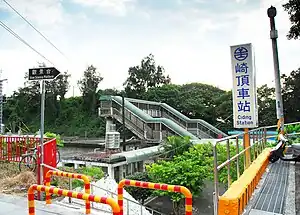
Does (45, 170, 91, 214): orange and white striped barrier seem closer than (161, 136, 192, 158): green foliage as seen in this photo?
Yes

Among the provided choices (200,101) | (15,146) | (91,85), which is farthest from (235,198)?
(91,85)

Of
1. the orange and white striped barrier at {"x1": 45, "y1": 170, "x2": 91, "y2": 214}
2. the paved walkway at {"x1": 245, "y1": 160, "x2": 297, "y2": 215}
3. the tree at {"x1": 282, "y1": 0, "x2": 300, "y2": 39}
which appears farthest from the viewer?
the tree at {"x1": 282, "y1": 0, "x2": 300, "y2": 39}

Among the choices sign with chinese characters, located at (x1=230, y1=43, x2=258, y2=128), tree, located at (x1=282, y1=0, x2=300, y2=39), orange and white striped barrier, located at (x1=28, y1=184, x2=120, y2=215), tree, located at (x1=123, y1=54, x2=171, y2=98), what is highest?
tree, located at (x1=123, y1=54, x2=171, y2=98)

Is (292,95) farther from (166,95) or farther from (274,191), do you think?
(274,191)

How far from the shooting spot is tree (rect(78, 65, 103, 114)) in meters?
33.7

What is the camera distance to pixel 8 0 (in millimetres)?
7863

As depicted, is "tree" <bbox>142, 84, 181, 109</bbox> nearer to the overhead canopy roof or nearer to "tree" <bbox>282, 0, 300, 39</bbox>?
the overhead canopy roof

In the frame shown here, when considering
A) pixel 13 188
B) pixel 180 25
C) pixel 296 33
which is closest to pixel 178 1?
pixel 180 25

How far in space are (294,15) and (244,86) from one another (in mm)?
7083

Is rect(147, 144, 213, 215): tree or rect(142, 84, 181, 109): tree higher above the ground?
rect(142, 84, 181, 109): tree

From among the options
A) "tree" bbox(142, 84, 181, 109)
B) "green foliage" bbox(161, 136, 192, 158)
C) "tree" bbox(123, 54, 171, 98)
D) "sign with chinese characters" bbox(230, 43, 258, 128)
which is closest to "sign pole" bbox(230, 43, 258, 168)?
"sign with chinese characters" bbox(230, 43, 258, 128)

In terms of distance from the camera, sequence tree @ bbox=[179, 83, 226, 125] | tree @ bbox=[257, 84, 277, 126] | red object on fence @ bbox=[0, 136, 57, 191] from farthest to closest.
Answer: tree @ bbox=[179, 83, 226, 125]
tree @ bbox=[257, 84, 277, 126]
red object on fence @ bbox=[0, 136, 57, 191]

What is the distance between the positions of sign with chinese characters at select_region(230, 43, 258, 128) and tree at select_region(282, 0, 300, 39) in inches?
262

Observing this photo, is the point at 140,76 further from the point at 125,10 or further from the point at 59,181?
the point at 59,181
